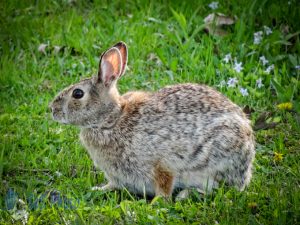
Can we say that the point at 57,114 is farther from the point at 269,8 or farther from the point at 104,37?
the point at 269,8

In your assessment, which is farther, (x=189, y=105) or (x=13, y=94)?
(x=13, y=94)

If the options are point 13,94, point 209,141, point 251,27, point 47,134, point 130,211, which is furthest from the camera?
point 251,27

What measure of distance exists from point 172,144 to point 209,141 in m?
0.29

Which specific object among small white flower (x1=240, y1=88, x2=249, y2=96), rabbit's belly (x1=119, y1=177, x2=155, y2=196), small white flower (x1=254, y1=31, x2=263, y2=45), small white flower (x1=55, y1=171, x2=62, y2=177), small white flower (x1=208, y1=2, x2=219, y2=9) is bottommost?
small white flower (x1=55, y1=171, x2=62, y2=177)

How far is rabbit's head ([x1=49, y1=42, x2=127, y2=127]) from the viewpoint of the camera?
6.42 meters

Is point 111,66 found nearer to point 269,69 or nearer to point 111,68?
point 111,68

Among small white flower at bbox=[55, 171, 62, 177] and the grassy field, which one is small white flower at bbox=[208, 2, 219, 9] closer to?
the grassy field

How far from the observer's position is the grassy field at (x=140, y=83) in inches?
223

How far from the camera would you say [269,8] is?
8.80 m

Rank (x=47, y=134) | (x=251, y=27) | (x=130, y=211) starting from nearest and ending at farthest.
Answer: (x=130, y=211), (x=47, y=134), (x=251, y=27)

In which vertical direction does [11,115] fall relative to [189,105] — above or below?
below

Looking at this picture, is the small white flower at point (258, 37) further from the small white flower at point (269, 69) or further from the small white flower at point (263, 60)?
the small white flower at point (269, 69)

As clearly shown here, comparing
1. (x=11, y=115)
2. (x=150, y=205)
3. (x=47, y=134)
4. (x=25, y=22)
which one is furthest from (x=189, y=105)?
(x=25, y=22)

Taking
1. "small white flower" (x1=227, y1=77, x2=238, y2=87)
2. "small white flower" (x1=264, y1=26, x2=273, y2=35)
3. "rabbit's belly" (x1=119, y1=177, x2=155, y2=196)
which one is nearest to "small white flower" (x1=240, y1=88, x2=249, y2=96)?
"small white flower" (x1=227, y1=77, x2=238, y2=87)
